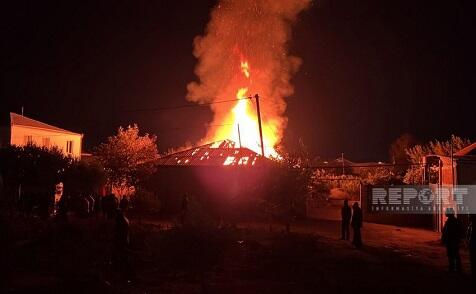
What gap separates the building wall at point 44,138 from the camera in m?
38.9

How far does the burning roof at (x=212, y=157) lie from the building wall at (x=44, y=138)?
28.8ft

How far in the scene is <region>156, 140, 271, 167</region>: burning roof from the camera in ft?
117

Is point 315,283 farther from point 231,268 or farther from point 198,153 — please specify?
point 198,153

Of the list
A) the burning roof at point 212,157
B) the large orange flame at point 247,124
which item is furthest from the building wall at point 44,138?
the large orange flame at point 247,124

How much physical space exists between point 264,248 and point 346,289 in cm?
568

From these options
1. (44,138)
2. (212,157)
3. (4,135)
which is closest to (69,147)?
Result: (44,138)

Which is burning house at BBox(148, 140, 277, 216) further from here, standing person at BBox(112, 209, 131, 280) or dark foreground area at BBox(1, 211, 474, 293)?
standing person at BBox(112, 209, 131, 280)

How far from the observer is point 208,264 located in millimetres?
9875

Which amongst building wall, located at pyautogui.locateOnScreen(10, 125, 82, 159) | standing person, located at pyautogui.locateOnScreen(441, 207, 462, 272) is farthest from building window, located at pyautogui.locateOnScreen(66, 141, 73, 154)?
standing person, located at pyautogui.locateOnScreen(441, 207, 462, 272)

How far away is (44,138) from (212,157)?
15.6 metres

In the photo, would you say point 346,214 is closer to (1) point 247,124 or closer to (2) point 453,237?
(2) point 453,237

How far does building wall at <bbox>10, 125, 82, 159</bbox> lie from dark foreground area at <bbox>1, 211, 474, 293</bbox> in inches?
864

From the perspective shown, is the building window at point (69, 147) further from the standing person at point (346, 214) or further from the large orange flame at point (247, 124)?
the standing person at point (346, 214)

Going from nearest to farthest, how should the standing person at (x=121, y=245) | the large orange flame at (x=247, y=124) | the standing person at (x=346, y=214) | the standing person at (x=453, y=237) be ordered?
1. the standing person at (x=121, y=245)
2. the standing person at (x=453, y=237)
3. the standing person at (x=346, y=214)
4. the large orange flame at (x=247, y=124)
